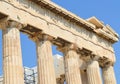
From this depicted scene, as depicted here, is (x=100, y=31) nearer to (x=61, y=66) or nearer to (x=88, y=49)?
(x=88, y=49)

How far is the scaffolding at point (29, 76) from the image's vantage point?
43.1 metres

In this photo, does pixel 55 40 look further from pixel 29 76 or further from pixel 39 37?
pixel 29 76

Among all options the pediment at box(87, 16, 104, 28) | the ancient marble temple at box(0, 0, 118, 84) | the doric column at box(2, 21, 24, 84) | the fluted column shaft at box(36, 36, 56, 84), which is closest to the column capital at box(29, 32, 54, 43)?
the ancient marble temple at box(0, 0, 118, 84)

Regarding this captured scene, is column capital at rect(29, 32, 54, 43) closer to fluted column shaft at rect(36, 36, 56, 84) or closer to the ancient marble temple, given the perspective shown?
the ancient marble temple

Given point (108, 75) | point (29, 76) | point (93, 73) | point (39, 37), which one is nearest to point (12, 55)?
point (39, 37)

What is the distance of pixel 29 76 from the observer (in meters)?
44.1

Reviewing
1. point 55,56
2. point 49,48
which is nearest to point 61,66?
point 55,56

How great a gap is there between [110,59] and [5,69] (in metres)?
12.7

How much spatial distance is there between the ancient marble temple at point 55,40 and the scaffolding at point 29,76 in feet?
24.7

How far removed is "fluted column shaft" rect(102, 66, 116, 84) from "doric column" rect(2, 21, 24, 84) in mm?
11215

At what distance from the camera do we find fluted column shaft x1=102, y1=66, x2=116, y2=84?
33.8 meters

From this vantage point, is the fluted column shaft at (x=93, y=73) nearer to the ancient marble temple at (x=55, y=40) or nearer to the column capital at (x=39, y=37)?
the ancient marble temple at (x=55, y=40)

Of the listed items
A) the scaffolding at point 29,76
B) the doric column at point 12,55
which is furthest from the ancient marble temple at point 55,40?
the scaffolding at point 29,76

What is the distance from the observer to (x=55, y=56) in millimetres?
38031
